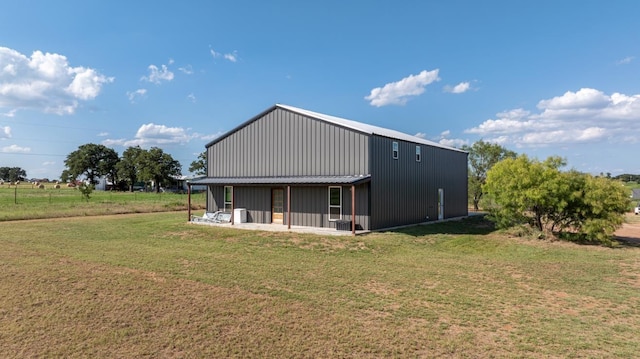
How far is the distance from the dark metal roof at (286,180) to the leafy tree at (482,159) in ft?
63.0

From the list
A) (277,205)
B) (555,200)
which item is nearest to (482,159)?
(555,200)

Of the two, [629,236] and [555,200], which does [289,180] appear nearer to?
[555,200]

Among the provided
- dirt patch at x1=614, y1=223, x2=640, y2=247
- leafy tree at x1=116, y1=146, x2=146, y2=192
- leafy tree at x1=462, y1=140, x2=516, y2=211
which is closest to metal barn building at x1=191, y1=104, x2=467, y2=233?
dirt patch at x1=614, y1=223, x2=640, y2=247

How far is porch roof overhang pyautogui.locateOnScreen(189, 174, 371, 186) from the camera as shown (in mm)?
14461

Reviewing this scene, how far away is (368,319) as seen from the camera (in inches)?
214

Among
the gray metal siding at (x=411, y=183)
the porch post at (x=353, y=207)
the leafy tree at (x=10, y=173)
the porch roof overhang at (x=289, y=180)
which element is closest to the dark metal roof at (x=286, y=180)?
the porch roof overhang at (x=289, y=180)

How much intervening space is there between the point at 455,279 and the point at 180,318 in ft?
18.3

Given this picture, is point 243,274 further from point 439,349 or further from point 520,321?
point 520,321

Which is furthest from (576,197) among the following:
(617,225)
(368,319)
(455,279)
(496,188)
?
(368,319)

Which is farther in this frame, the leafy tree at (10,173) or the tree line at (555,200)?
the leafy tree at (10,173)

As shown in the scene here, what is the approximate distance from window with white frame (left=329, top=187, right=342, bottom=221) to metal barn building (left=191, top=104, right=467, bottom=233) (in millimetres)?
43

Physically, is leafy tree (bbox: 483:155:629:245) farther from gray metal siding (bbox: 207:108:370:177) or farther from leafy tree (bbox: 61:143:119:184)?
leafy tree (bbox: 61:143:119:184)

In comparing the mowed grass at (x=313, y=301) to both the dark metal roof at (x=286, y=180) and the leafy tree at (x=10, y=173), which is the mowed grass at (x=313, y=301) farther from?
the leafy tree at (x=10, y=173)

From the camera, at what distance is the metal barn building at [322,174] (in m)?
15.3
